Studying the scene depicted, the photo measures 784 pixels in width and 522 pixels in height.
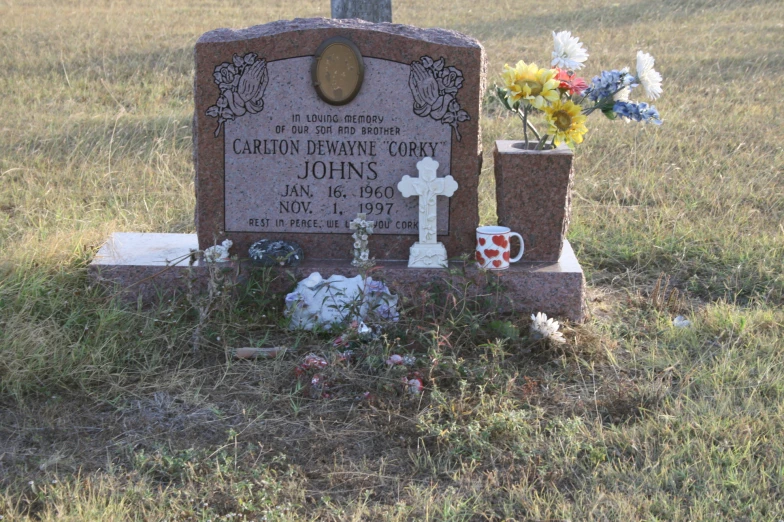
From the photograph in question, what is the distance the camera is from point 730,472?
2.81 metres

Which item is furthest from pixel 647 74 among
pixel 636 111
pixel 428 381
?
pixel 428 381

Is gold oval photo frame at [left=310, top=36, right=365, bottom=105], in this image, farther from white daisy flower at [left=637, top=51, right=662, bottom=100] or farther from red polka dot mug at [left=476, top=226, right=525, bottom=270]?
white daisy flower at [left=637, top=51, right=662, bottom=100]

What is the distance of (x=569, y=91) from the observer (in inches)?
161

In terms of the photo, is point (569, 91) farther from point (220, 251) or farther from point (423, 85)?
point (220, 251)

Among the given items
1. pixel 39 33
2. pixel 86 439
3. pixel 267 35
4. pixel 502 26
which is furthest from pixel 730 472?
pixel 502 26

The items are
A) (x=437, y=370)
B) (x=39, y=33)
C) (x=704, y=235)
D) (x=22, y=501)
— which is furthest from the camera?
(x=39, y=33)

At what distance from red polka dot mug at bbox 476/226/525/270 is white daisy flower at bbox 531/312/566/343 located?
326 mm

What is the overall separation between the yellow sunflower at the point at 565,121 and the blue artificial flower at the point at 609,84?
6.8 inches

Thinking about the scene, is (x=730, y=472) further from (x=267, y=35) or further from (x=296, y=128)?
(x=267, y=35)

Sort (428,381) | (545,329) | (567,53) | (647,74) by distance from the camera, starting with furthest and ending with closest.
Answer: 1. (567,53)
2. (647,74)
3. (545,329)
4. (428,381)

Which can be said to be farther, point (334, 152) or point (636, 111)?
point (334, 152)

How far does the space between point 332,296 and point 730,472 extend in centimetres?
184

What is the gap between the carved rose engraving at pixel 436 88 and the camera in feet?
13.3

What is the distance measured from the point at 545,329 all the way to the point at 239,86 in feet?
6.02
